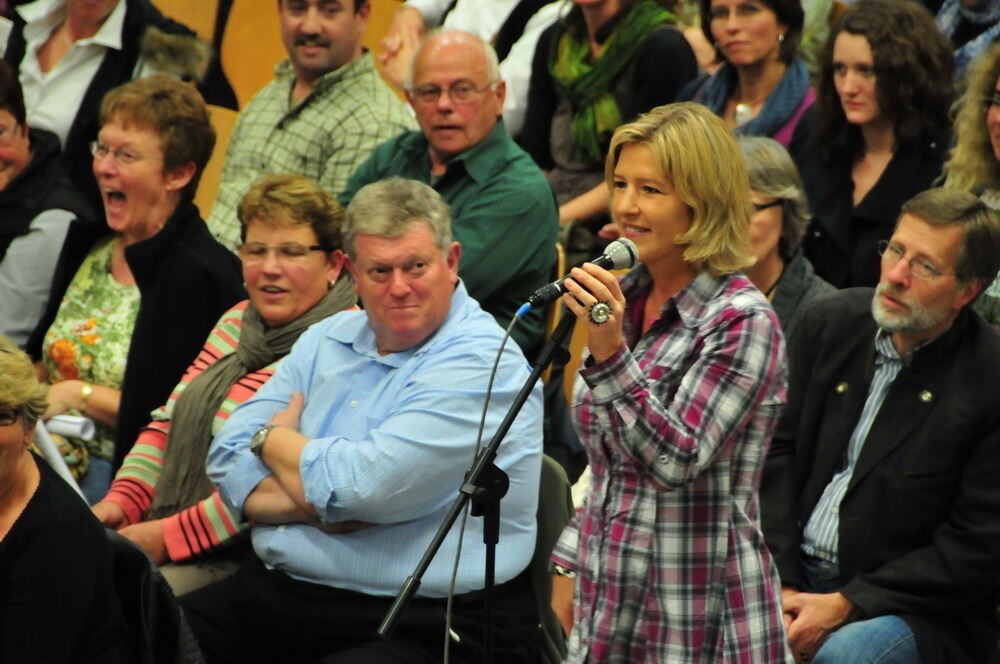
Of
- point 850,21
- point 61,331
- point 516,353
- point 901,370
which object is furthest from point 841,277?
point 61,331

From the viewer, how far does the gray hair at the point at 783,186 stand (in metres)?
3.36

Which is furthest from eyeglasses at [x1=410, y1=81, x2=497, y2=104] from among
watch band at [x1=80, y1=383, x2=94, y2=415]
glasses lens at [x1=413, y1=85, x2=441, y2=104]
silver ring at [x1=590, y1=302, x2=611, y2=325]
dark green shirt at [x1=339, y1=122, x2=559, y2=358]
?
silver ring at [x1=590, y1=302, x2=611, y2=325]

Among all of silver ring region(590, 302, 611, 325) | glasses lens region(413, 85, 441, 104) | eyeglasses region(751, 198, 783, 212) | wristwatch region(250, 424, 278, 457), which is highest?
glasses lens region(413, 85, 441, 104)

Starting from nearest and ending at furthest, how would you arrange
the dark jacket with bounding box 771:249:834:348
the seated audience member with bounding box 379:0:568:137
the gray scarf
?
the gray scarf
the dark jacket with bounding box 771:249:834:348
the seated audience member with bounding box 379:0:568:137

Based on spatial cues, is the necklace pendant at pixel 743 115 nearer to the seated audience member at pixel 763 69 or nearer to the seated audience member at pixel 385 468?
the seated audience member at pixel 763 69

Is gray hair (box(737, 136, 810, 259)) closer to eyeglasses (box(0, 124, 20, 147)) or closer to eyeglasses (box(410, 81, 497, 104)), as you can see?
eyeglasses (box(410, 81, 497, 104))

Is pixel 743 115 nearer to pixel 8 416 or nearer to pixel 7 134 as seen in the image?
pixel 7 134

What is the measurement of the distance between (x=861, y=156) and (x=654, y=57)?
2.48 ft

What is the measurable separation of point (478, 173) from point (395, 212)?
3.04 feet

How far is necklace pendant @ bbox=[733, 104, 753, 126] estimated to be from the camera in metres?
4.05

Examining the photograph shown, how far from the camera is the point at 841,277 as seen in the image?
3709 mm

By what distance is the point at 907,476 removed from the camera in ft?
8.76

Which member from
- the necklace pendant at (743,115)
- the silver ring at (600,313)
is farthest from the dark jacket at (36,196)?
the silver ring at (600,313)

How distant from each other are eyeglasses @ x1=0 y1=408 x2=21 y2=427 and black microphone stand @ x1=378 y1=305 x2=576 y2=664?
3.04ft
